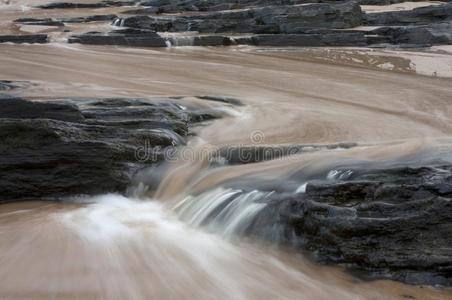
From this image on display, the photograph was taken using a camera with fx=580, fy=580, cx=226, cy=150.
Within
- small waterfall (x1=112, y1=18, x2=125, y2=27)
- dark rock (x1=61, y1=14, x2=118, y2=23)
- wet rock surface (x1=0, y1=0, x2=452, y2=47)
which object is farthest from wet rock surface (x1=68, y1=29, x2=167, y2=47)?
dark rock (x1=61, y1=14, x2=118, y2=23)

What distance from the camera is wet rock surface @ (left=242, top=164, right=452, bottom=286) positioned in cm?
450

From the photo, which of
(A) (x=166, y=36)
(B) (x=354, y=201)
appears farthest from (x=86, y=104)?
(A) (x=166, y=36)

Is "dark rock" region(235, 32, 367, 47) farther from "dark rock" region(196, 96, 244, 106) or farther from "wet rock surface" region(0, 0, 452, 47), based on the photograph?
"dark rock" region(196, 96, 244, 106)

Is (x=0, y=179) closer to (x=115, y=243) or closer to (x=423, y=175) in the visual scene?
(x=115, y=243)

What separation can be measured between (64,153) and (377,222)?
11.6 feet

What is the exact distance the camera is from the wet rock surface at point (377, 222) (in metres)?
4.50

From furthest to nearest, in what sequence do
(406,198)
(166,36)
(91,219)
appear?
(166,36)
(91,219)
(406,198)

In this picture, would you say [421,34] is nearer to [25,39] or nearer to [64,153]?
[25,39]

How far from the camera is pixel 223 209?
5.71 meters

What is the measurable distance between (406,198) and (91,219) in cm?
299

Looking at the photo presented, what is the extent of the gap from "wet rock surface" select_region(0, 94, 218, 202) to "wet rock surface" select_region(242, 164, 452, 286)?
6.54 ft

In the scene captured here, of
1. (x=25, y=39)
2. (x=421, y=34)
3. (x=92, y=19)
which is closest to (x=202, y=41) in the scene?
(x=25, y=39)

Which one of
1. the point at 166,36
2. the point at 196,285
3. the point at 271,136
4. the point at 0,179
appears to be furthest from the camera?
the point at 166,36

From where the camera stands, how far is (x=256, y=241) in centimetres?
521
